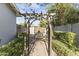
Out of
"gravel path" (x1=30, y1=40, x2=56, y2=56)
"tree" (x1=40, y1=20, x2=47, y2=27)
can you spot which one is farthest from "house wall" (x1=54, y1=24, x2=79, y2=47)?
"gravel path" (x1=30, y1=40, x2=56, y2=56)

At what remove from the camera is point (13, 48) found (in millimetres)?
4605

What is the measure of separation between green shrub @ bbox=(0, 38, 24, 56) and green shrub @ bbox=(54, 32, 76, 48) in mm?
862

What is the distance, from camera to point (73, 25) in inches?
182

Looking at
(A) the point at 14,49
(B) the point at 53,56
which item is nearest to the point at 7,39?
(A) the point at 14,49

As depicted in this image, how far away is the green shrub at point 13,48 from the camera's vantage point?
4.58 meters

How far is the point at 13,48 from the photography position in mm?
4605

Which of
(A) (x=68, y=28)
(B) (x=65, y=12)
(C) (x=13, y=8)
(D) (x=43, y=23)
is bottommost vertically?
(A) (x=68, y=28)

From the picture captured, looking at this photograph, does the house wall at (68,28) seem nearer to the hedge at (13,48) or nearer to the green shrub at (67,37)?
the green shrub at (67,37)

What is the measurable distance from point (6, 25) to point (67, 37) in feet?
4.67

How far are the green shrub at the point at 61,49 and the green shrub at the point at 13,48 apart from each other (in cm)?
78

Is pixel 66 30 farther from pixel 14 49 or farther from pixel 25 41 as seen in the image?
pixel 14 49

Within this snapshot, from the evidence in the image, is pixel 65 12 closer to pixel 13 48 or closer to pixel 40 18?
pixel 40 18

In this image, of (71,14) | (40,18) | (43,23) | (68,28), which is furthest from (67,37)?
(40,18)

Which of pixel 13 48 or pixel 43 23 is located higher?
pixel 43 23
